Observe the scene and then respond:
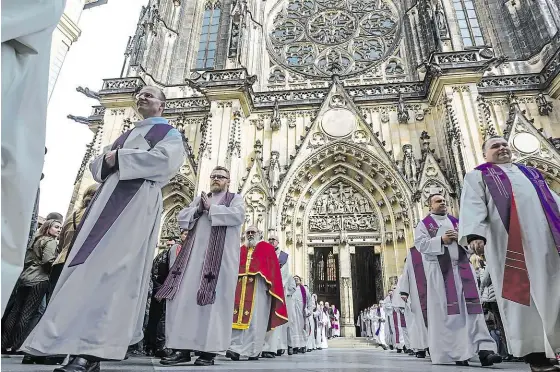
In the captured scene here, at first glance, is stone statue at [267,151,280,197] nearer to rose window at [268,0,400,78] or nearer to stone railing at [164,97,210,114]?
stone railing at [164,97,210,114]

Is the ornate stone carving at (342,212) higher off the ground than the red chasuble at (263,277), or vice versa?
the ornate stone carving at (342,212)

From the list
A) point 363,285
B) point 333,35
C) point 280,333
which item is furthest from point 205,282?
point 363,285

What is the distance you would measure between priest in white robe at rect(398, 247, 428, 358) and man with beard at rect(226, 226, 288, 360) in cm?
182

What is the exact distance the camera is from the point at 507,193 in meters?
2.86

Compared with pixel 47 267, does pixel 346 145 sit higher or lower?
higher

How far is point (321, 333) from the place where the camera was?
1048 cm

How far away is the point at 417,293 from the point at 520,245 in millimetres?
2705

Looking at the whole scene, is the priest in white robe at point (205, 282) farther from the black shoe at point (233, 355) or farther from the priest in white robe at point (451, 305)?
the priest in white robe at point (451, 305)

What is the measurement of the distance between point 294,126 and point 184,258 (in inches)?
398

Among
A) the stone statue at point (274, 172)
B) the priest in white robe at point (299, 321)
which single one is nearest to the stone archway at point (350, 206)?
the stone statue at point (274, 172)

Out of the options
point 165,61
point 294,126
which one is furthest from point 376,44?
point 165,61

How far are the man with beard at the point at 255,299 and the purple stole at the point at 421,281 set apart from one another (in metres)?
1.80

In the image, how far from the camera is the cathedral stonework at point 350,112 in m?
11.3

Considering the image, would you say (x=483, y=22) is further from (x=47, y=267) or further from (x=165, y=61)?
(x=47, y=267)
